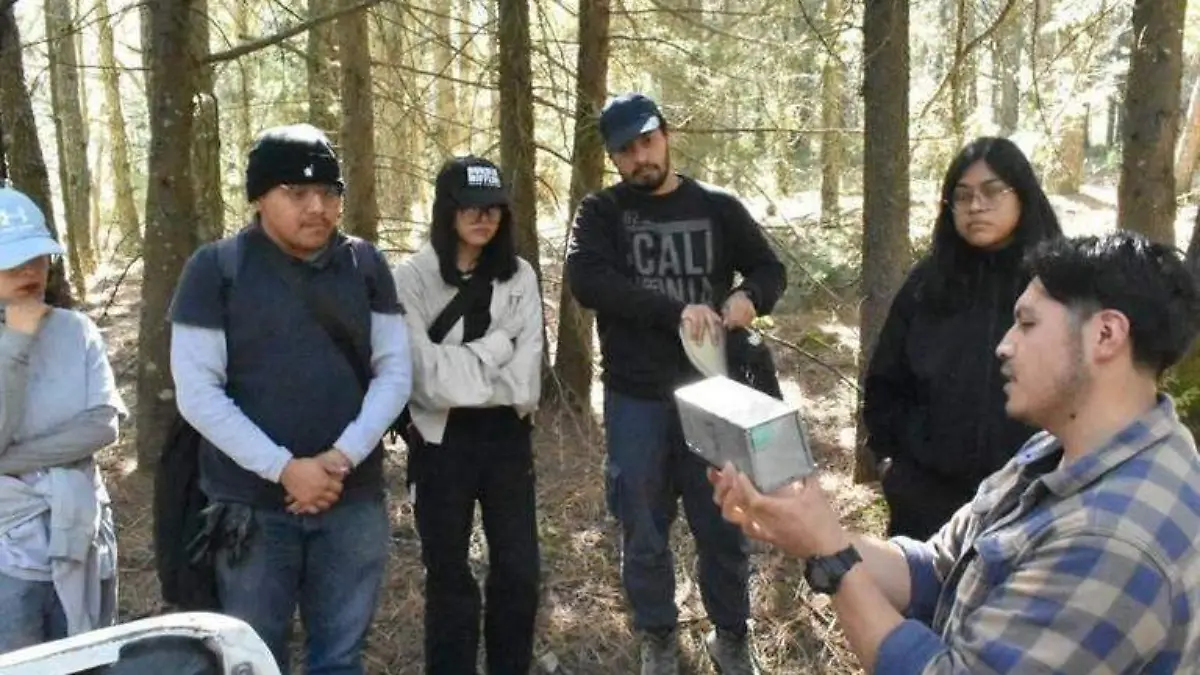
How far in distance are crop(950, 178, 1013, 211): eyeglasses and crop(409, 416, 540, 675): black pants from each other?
67.9 inches

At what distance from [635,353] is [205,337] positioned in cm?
159

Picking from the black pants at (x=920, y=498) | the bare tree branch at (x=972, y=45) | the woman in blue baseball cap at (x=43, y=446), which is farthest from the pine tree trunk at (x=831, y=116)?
the woman in blue baseball cap at (x=43, y=446)

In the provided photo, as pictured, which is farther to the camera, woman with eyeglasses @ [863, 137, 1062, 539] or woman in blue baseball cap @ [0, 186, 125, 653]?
woman with eyeglasses @ [863, 137, 1062, 539]

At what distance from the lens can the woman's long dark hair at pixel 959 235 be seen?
10.6 ft

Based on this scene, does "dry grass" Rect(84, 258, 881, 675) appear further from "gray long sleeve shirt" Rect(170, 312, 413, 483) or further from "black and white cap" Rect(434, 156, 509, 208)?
"black and white cap" Rect(434, 156, 509, 208)

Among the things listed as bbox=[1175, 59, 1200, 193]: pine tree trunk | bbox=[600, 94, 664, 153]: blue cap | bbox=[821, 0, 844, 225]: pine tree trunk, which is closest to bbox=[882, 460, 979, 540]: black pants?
bbox=[600, 94, 664, 153]: blue cap

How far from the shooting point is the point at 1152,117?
5.22 m

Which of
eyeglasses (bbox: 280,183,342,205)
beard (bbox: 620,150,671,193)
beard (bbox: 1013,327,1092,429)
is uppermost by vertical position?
beard (bbox: 620,150,671,193)

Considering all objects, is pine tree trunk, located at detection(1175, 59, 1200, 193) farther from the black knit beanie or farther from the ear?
the ear

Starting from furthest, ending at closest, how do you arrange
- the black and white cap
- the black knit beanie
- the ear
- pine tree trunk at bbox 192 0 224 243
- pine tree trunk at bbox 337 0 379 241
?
pine tree trunk at bbox 337 0 379 241 < pine tree trunk at bbox 192 0 224 243 < the black and white cap < the black knit beanie < the ear

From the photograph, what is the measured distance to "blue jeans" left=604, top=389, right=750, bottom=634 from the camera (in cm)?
397

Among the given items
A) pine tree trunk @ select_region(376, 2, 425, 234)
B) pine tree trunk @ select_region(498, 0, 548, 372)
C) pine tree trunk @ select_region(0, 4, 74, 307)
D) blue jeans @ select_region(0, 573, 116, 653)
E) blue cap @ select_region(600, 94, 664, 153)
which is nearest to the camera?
blue jeans @ select_region(0, 573, 116, 653)

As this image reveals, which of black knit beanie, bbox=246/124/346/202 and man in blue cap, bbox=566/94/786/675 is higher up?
black knit beanie, bbox=246/124/346/202

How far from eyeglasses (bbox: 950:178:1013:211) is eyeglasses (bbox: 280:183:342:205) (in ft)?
6.53
